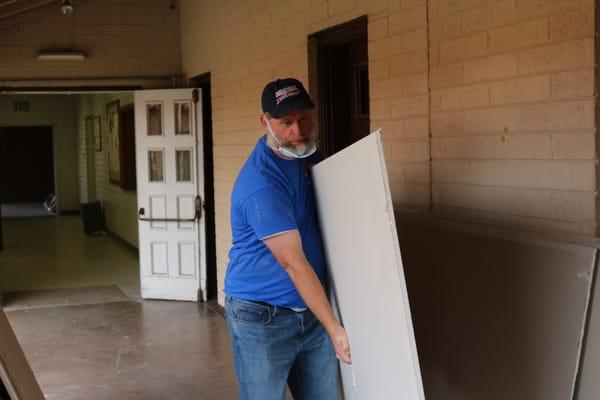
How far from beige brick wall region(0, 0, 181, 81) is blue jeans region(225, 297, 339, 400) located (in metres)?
5.33

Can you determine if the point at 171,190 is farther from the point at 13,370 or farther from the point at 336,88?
the point at 13,370

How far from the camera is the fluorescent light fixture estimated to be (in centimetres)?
730

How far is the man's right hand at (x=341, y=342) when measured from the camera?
7.95 ft

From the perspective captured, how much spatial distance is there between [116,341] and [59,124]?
1140 cm

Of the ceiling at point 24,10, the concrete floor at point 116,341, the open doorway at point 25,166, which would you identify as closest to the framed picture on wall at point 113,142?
the concrete floor at point 116,341

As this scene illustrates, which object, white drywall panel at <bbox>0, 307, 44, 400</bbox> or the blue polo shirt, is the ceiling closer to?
the blue polo shirt

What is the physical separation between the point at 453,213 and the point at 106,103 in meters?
10.0

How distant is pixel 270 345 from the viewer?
102 inches

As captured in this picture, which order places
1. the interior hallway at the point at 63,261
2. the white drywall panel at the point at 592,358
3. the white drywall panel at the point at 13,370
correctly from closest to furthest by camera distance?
the white drywall panel at the point at 13,370
the white drywall panel at the point at 592,358
the interior hallway at the point at 63,261

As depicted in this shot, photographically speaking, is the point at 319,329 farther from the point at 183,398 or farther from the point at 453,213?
the point at 183,398

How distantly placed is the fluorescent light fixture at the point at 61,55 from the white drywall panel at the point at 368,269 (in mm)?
5362

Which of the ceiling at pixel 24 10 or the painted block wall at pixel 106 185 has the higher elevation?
the ceiling at pixel 24 10

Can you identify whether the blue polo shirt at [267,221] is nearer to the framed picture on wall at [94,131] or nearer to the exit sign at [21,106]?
the framed picture on wall at [94,131]

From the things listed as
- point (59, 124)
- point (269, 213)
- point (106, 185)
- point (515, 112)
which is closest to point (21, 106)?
point (59, 124)
